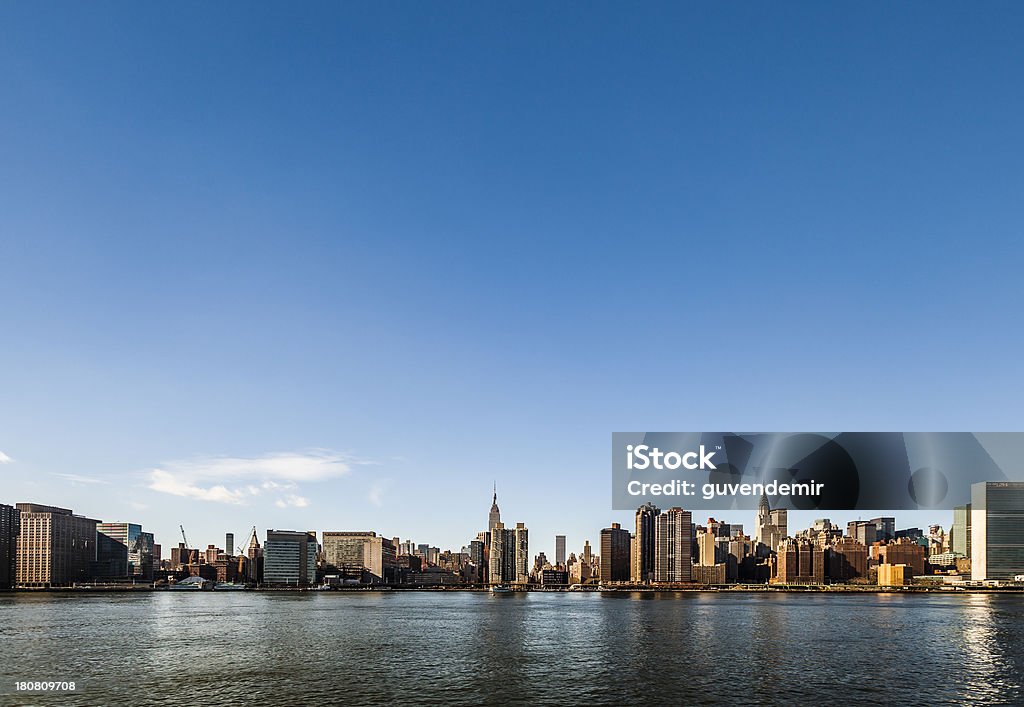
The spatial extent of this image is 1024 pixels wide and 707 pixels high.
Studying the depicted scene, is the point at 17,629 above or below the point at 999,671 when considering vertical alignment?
below

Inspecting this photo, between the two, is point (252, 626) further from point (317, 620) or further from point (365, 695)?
point (365, 695)

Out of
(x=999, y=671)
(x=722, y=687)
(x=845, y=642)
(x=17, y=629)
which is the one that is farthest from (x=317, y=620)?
(x=999, y=671)

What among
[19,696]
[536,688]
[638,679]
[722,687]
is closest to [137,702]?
[19,696]

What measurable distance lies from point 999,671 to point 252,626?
109982 mm

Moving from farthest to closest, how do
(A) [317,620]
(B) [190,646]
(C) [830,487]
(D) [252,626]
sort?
(A) [317,620], (D) [252,626], (B) [190,646], (C) [830,487]

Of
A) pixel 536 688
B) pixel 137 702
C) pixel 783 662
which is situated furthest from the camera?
pixel 783 662

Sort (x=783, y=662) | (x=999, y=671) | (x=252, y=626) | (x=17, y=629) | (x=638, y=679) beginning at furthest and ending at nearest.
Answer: (x=252, y=626) < (x=17, y=629) < (x=783, y=662) < (x=999, y=671) < (x=638, y=679)

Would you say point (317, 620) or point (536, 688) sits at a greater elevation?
point (536, 688)

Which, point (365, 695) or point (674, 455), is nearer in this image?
point (365, 695)

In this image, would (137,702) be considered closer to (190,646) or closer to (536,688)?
(536,688)

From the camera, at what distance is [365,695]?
6431cm

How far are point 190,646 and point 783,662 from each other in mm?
69346

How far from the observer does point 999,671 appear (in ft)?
260

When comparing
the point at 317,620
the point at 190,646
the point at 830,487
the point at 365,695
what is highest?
the point at 830,487
